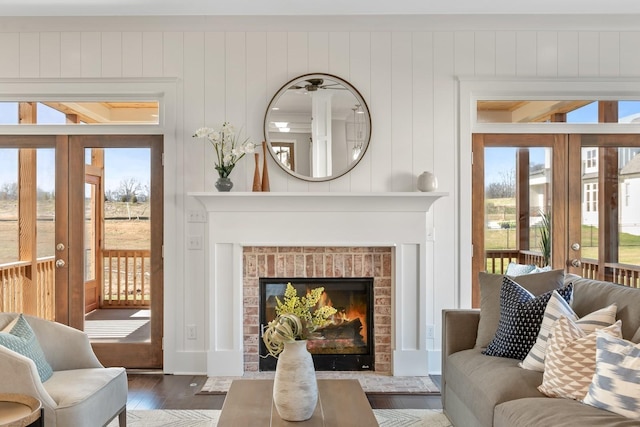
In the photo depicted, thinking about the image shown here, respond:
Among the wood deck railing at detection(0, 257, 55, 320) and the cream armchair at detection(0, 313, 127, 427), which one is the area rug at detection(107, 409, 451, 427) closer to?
the cream armchair at detection(0, 313, 127, 427)

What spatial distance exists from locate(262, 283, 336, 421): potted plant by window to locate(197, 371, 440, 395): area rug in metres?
1.65

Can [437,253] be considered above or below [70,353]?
above

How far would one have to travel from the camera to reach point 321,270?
388 cm

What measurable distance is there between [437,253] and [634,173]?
72.1 inches

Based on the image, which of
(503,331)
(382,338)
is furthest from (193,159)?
(503,331)

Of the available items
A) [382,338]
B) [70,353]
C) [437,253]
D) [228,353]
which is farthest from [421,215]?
[70,353]

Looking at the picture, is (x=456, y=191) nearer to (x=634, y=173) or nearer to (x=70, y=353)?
(x=634, y=173)

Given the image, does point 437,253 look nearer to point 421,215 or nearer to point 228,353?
point 421,215

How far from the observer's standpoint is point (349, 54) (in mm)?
3906

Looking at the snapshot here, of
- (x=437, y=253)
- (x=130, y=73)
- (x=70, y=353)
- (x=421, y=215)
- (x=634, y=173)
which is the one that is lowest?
(x=70, y=353)

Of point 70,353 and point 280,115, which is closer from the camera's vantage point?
point 70,353

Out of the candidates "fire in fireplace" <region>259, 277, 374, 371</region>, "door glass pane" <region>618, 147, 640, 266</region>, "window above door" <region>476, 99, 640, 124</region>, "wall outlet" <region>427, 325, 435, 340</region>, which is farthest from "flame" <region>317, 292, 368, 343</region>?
"door glass pane" <region>618, 147, 640, 266</region>

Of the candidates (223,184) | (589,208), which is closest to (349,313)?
(223,184)

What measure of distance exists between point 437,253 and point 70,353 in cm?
273
